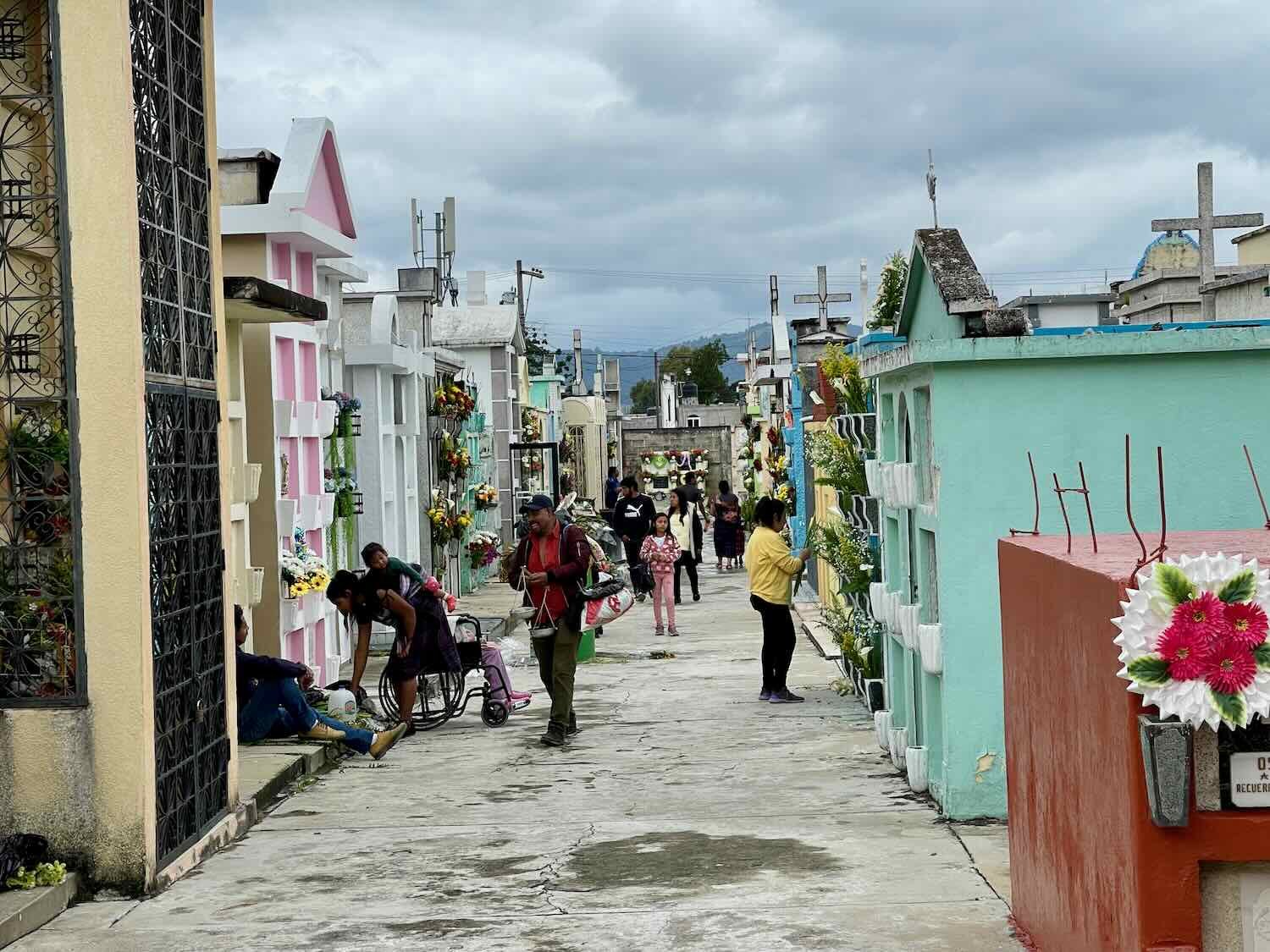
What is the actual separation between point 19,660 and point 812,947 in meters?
4.06

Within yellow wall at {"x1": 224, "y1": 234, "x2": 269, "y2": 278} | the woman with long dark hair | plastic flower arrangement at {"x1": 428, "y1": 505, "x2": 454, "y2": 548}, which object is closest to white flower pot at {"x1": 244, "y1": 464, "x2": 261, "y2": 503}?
yellow wall at {"x1": 224, "y1": 234, "x2": 269, "y2": 278}

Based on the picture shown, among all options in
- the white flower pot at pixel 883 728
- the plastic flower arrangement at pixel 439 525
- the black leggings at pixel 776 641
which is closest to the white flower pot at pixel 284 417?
the black leggings at pixel 776 641

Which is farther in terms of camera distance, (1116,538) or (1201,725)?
(1116,538)

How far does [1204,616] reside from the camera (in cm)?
475

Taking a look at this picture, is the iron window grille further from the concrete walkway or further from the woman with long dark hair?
the woman with long dark hair

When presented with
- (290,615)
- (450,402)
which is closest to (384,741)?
(290,615)

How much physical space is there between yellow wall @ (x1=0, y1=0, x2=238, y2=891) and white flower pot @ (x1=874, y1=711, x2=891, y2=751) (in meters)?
5.46

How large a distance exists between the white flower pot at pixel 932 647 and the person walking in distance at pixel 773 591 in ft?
16.7

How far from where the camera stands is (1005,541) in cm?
715

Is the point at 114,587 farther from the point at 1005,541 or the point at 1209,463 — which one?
the point at 1209,463

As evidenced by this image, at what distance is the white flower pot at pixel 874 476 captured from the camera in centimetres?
1129

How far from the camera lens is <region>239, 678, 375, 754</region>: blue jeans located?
12.4 meters

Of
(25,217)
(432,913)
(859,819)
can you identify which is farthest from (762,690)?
(25,217)

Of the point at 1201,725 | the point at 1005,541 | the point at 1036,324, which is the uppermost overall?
the point at 1036,324
